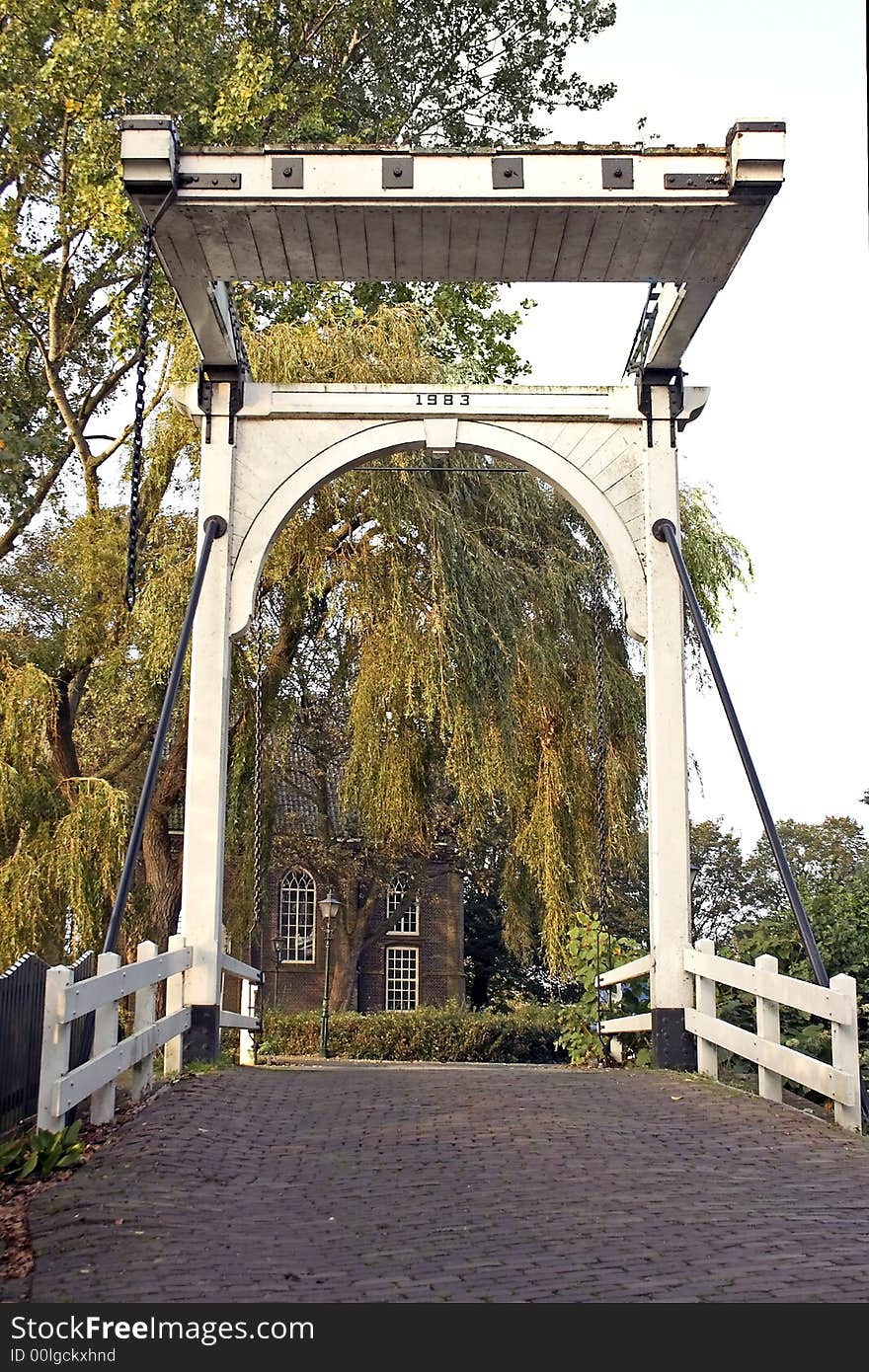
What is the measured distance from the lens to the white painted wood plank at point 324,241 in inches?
294

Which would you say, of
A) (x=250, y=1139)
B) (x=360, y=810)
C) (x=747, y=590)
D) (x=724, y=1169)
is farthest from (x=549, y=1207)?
(x=747, y=590)

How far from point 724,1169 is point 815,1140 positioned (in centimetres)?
89

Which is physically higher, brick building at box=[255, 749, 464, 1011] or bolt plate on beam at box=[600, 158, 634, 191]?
bolt plate on beam at box=[600, 158, 634, 191]

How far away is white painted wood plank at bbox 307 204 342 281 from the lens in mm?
7465

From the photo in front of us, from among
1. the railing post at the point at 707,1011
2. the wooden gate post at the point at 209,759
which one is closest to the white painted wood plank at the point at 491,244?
the wooden gate post at the point at 209,759

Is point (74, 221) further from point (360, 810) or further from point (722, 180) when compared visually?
point (722, 180)

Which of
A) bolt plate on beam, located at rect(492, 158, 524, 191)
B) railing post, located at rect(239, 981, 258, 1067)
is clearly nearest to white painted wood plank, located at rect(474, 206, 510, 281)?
bolt plate on beam, located at rect(492, 158, 524, 191)

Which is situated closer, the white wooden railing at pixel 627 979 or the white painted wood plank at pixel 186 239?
the white painted wood plank at pixel 186 239

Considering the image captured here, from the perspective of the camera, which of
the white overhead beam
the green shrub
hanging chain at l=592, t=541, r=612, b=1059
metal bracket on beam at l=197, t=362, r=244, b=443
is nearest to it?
the green shrub

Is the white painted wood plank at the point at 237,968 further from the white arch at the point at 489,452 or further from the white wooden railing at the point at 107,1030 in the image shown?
the white arch at the point at 489,452

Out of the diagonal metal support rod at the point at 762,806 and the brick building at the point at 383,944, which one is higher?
the diagonal metal support rod at the point at 762,806

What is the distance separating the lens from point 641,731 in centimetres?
1399

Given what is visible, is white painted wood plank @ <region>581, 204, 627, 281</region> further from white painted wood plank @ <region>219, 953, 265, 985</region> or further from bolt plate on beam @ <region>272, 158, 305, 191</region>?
white painted wood plank @ <region>219, 953, 265, 985</region>

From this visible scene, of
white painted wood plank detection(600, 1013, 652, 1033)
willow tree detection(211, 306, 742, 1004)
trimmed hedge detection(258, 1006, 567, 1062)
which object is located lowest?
trimmed hedge detection(258, 1006, 567, 1062)
